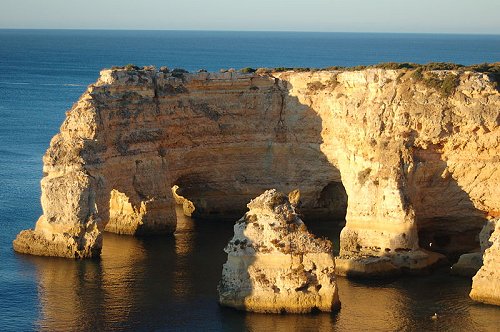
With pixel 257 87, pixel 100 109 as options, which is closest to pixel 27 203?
pixel 100 109

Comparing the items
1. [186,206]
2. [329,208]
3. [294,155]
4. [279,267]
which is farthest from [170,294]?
[329,208]

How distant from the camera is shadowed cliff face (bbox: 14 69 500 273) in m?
53.8

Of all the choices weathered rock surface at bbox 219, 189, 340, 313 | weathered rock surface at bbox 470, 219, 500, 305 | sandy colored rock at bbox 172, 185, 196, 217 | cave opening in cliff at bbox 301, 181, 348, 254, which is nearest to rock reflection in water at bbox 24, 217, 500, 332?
weathered rock surface at bbox 470, 219, 500, 305

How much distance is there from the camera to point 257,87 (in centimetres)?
6419

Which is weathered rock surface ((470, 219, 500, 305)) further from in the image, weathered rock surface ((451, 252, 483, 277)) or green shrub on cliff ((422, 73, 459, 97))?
green shrub on cliff ((422, 73, 459, 97))

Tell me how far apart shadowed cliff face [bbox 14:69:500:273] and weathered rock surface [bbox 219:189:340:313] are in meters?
8.61

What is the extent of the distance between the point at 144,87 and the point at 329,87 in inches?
416

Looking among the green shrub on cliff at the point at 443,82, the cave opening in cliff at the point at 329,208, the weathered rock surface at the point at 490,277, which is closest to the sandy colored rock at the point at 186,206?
the cave opening in cliff at the point at 329,208

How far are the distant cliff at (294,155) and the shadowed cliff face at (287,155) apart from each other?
0.22 ft

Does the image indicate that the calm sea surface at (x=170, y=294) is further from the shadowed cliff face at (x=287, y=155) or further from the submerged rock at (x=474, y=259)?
the shadowed cliff face at (x=287, y=155)

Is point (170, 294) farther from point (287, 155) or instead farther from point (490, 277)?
point (287, 155)

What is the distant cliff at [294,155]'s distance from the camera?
53750 mm

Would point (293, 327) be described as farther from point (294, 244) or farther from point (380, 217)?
point (380, 217)

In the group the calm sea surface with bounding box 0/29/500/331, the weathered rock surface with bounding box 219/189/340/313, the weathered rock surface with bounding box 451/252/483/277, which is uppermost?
the weathered rock surface with bounding box 219/189/340/313
